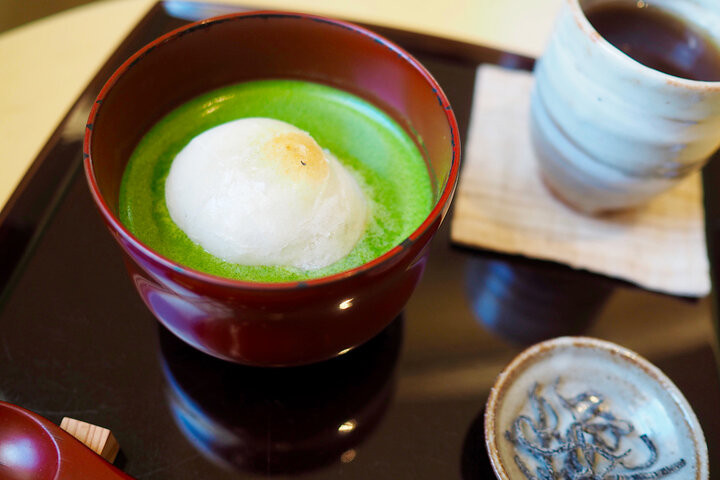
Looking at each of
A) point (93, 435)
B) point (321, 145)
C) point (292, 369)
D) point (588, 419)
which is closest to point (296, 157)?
point (321, 145)

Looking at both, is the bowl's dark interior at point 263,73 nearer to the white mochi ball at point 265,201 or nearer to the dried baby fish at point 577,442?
the white mochi ball at point 265,201

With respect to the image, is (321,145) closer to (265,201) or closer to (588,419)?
(265,201)

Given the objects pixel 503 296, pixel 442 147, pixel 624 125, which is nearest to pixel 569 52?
pixel 624 125

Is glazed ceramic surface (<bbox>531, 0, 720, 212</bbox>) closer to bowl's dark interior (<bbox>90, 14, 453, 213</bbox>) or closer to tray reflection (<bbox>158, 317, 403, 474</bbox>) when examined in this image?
bowl's dark interior (<bbox>90, 14, 453, 213</bbox>)

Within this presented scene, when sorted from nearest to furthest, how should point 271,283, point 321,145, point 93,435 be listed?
1. point 271,283
2. point 93,435
3. point 321,145

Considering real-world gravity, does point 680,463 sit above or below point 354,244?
below

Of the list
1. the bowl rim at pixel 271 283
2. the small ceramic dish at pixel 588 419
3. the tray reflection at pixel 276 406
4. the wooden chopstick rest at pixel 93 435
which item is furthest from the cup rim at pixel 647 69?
the wooden chopstick rest at pixel 93 435

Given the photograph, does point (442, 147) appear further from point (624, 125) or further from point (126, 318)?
point (126, 318)
